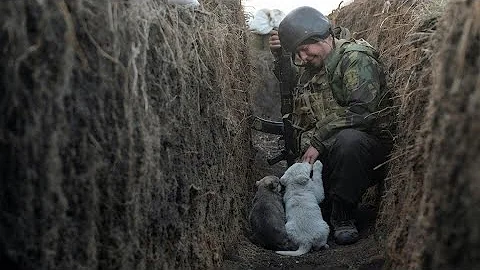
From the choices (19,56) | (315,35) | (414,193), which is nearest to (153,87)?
(19,56)

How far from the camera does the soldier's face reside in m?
5.24

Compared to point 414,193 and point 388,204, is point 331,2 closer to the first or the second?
point 388,204

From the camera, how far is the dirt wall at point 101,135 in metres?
2.26

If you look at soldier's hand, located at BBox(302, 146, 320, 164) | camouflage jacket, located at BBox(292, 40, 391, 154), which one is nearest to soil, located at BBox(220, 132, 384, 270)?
soldier's hand, located at BBox(302, 146, 320, 164)

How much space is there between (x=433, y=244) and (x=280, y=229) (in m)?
2.29

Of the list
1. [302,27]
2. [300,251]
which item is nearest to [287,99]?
[302,27]

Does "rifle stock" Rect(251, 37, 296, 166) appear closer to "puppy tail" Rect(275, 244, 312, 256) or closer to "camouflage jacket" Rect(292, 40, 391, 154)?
"camouflage jacket" Rect(292, 40, 391, 154)

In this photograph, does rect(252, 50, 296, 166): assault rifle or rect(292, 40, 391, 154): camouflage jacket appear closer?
rect(292, 40, 391, 154): camouflage jacket

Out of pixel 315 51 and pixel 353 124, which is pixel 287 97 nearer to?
pixel 315 51

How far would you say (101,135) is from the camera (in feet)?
8.36

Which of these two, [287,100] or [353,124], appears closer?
[353,124]

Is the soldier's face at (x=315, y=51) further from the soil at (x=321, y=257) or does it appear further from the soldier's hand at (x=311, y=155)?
the soil at (x=321, y=257)

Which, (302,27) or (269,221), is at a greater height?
(302,27)

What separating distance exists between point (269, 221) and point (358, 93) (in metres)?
1.26
